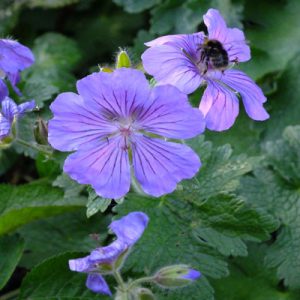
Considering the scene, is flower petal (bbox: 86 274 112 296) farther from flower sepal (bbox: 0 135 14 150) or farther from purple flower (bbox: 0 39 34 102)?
purple flower (bbox: 0 39 34 102)

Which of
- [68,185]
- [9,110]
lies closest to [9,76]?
[9,110]

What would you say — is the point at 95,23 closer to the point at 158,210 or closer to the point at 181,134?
the point at 158,210

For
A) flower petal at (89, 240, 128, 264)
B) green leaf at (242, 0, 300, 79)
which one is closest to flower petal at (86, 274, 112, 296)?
flower petal at (89, 240, 128, 264)

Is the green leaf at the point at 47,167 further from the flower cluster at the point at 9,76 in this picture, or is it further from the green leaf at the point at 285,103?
the green leaf at the point at 285,103

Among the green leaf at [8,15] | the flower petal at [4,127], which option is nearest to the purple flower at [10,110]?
the flower petal at [4,127]

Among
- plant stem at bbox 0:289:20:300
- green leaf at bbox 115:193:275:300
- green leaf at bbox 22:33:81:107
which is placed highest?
green leaf at bbox 115:193:275:300

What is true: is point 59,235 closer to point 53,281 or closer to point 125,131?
point 53,281

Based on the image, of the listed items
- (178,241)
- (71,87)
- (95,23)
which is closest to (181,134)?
(178,241)
